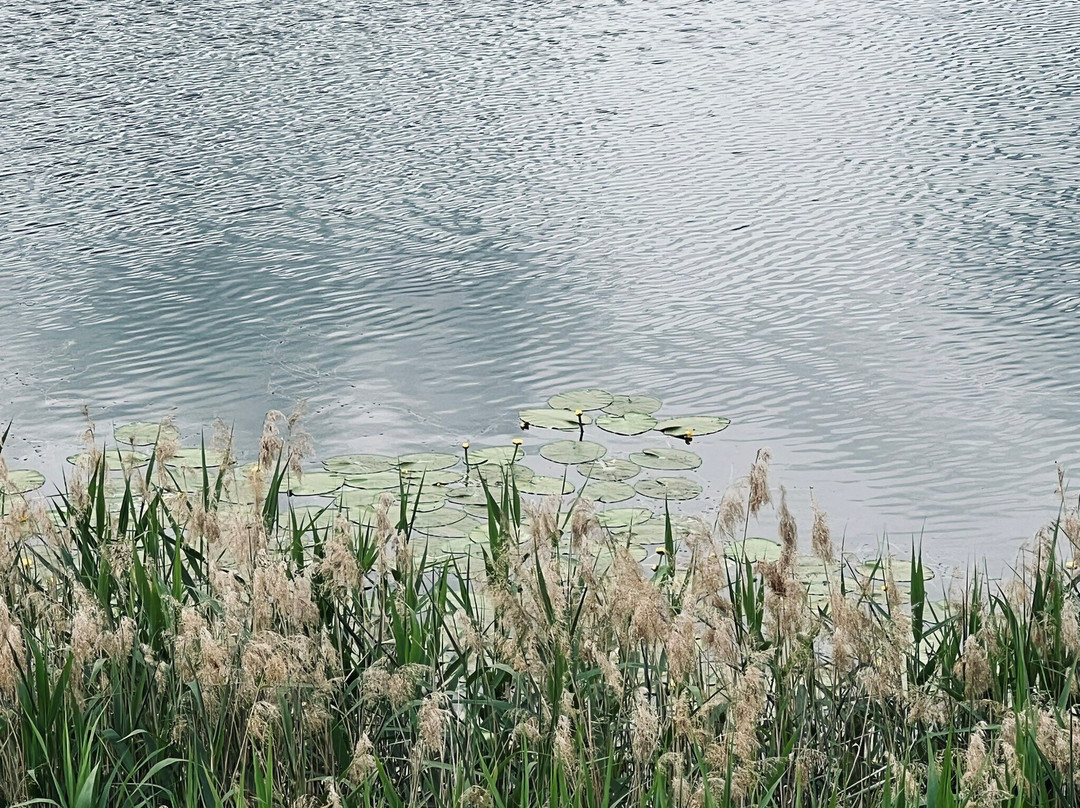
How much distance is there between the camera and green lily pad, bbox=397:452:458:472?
13.8ft

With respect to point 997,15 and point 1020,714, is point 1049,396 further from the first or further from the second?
point 997,15

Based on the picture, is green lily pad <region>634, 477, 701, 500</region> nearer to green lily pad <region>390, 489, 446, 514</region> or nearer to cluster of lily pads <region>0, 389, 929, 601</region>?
cluster of lily pads <region>0, 389, 929, 601</region>

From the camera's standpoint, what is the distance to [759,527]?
3.99 m

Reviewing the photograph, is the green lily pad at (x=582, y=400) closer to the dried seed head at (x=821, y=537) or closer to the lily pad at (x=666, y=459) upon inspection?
the lily pad at (x=666, y=459)

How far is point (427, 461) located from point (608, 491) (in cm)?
61

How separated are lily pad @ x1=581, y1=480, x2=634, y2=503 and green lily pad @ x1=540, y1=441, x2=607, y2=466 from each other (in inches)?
Result: 6.6

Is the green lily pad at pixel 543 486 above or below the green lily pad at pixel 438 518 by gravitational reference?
above

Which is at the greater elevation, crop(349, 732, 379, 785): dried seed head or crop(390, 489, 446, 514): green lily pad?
crop(349, 732, 379, 785): dried seed head

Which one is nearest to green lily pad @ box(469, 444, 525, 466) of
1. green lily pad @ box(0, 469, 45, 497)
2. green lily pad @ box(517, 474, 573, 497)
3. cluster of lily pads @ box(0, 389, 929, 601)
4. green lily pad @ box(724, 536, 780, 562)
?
cluster of lily pads @ box(0, 389, 929, 601)

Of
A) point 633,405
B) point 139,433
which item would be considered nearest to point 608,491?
point 633,405

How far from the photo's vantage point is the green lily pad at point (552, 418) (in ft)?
14.9

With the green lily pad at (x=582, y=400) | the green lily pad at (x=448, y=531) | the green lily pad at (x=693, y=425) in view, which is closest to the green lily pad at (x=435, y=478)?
the green lily pad at (x=448, y=531)

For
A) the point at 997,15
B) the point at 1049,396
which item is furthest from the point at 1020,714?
the point at 997,15

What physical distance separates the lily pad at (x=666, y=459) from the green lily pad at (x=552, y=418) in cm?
30
